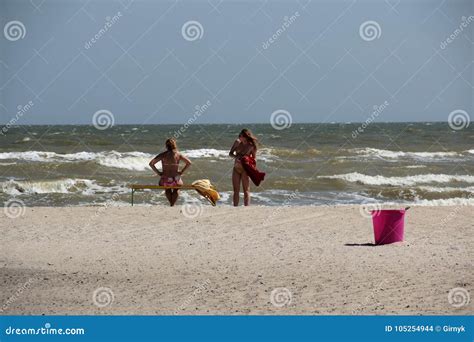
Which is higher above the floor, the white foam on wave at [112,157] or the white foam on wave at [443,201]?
the white foam on wave at [112,157]

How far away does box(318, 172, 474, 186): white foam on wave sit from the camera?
23031 millimetres

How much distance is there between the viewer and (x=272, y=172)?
25312 millimetres

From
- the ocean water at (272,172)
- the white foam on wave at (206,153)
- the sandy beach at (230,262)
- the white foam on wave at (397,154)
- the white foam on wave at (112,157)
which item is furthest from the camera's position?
the white foam on wave at (397,154)

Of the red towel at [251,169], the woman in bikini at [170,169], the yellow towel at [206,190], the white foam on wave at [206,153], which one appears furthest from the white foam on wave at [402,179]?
the woman in bikini at [170,169]

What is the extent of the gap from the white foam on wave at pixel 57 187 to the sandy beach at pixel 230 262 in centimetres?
798

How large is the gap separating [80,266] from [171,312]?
2.10m

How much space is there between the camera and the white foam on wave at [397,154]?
3172 cm

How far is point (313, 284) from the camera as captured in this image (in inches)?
307

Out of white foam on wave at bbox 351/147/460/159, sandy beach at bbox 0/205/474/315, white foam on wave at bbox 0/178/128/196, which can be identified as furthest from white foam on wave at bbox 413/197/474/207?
white foam on wave at bbox 351/147/460/159

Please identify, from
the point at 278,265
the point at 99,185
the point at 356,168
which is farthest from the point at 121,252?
the point at 356,168

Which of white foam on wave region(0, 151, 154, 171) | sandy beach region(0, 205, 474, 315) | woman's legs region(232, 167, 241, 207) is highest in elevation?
white foam on wave region(0, 151, 154, 171)

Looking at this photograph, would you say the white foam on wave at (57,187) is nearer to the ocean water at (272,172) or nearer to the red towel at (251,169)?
the ocean water at (272,172)

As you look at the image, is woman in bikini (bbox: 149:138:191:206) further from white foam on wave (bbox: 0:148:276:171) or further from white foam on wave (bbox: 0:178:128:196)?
white foam on wave (bbox: 0:148:276:171)

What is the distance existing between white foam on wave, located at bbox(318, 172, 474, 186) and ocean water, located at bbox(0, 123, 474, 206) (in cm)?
3
